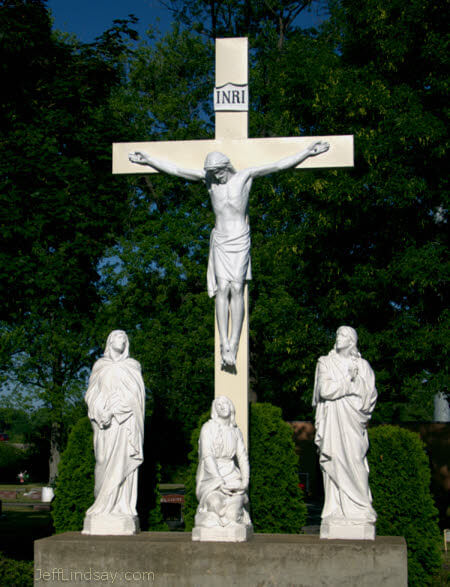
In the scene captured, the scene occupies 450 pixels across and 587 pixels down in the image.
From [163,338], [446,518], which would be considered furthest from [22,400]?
[446,518]

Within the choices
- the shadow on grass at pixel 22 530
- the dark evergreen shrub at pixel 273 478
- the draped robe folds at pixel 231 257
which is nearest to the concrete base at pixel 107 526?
the dark evergreen shrub at pixel 273 478

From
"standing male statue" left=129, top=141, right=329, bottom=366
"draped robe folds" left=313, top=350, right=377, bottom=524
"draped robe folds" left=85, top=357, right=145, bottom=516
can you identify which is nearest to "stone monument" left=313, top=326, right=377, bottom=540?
"draped robe folds" left=313, top=350, right=377, bottom=524

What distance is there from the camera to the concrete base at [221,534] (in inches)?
274

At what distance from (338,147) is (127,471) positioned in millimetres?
3924

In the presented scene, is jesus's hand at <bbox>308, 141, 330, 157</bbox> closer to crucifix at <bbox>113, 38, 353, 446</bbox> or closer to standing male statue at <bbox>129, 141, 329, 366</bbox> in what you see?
crucifix at <bbox>113, 38, 353, 446</bbox>

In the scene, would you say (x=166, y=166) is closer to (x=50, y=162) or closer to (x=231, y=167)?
(x=231, y=167)

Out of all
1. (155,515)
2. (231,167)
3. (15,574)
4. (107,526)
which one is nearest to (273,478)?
(155,515)

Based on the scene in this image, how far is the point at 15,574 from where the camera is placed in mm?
9953

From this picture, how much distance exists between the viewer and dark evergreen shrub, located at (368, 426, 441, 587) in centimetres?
959

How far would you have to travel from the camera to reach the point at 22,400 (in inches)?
1156

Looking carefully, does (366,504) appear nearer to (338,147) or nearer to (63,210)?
(338,147)

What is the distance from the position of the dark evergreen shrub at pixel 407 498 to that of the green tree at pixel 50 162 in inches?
190

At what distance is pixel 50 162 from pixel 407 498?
21.6ft

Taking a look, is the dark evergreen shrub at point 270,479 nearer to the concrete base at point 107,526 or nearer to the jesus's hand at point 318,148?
the concrete base at point 107,526
